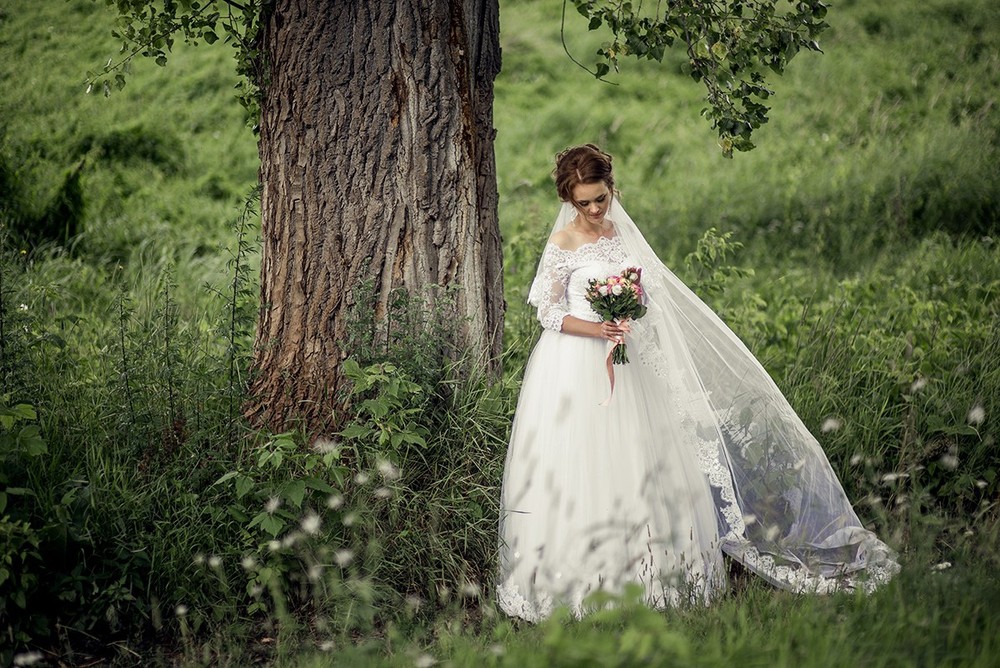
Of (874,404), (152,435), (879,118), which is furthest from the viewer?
(879,118)

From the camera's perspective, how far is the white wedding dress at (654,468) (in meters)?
3.87

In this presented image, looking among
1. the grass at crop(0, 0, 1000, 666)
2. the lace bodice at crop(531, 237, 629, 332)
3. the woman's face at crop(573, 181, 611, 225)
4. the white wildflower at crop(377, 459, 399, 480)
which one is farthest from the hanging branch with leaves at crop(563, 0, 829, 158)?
the white wildflower at crop(377, 459, 399, 480)

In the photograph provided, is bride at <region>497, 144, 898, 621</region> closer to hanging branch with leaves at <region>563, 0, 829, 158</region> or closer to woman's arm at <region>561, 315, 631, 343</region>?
woman's arm at <region>561, 315, 631, 343</region>

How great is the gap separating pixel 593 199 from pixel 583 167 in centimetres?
16

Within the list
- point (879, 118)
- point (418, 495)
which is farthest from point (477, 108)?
point (879, 118)

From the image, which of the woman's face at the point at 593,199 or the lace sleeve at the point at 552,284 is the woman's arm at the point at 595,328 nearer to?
the lace sleeve at the point at 552,284

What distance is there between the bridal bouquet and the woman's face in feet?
1.10

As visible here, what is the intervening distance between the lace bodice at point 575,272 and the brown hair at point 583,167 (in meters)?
0.29

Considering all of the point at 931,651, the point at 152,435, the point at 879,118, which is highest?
the point at 879,118

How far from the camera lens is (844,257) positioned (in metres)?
7.57

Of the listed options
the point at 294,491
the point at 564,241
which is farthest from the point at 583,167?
the point at 294,491

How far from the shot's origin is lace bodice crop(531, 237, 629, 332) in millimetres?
4078

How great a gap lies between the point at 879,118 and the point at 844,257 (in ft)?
9.05

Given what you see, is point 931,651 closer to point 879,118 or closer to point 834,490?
point 834,490
